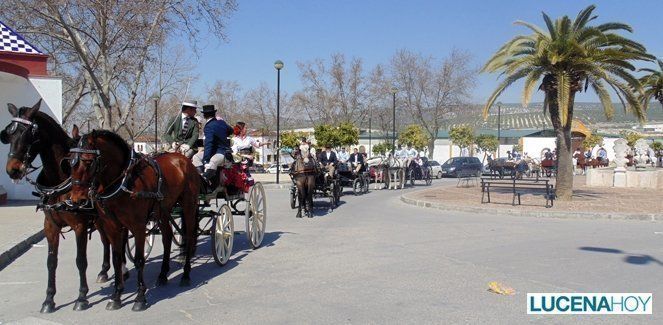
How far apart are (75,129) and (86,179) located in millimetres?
1736

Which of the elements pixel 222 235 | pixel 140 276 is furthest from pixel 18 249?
pixel 140 276

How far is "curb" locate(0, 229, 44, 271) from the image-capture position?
9414mm

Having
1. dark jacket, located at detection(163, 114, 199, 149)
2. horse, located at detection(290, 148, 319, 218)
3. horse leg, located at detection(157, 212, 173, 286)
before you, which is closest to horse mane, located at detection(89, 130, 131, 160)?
horse leg, located at detection(157, 212, 173, 286)

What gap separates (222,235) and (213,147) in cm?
138

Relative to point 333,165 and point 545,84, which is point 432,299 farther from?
point 545,84

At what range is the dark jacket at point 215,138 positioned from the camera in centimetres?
934

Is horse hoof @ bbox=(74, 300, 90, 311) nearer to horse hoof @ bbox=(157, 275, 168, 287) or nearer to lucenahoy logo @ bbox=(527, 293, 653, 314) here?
horse hoof @ bbox=(157, 275, 168, 287)

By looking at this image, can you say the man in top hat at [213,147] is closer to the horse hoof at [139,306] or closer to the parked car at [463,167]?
the horse hoof at [139,306]

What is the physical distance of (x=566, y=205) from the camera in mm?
18078

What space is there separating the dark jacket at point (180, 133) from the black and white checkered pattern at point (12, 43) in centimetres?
1015

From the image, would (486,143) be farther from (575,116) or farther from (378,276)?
(378,276)

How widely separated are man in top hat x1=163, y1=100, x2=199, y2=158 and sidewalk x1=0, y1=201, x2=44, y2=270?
312cm

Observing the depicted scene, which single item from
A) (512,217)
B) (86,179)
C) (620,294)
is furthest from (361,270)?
(512,217)

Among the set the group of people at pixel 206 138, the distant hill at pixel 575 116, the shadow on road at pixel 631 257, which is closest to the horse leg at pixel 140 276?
the group of people at pixel 206 138
